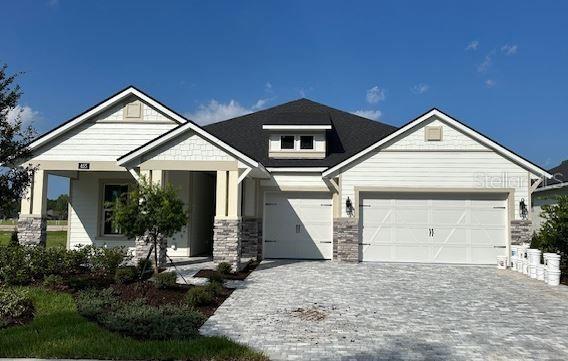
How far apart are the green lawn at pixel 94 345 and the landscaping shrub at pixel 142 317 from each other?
0.24m

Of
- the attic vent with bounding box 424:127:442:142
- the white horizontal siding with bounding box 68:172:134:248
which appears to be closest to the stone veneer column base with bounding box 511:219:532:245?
A: the attic vent with bounding box 424:127:442:142

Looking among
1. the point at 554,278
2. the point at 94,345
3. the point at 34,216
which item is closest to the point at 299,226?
the point at 554,278

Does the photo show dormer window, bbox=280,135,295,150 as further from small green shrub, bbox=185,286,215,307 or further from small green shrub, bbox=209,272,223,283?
small green shrub, bbox=185,286,215,307

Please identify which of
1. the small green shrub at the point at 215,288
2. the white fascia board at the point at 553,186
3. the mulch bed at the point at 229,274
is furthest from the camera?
the white fascia board at the point at 553,186

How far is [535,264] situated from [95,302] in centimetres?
1189

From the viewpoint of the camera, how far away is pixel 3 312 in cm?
786

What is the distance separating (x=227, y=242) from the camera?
13.2 meters

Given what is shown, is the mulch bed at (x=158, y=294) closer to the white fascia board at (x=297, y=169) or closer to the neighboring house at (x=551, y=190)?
the white fascia board at (x=297, y=169)

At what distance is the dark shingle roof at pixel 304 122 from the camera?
58.7ft

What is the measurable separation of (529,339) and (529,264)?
23.6ft

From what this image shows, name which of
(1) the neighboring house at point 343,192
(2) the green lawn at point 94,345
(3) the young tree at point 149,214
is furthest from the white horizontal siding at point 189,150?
(2) the green lawn at point 94,345

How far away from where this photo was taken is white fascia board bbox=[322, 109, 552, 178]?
1526 centimetres

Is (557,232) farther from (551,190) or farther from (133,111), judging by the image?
(133,111)

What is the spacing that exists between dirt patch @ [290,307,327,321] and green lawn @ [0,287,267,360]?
2.02 m
